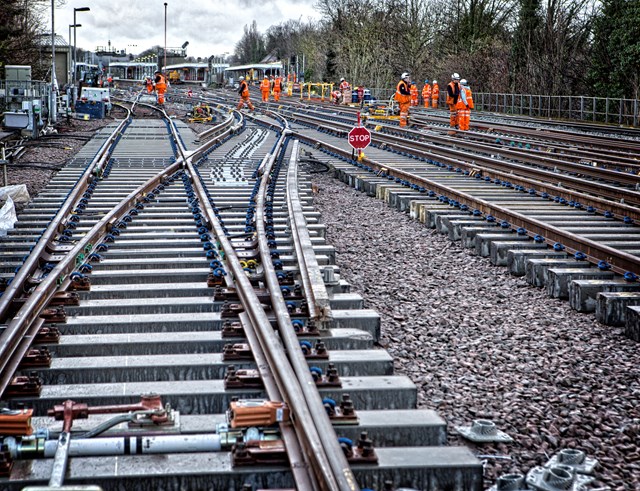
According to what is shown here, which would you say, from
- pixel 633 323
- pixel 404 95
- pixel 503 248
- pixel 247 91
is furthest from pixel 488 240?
pixel 247 91

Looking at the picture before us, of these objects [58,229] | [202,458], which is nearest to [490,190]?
[58,229]

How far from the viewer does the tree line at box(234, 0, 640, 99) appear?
37.7m

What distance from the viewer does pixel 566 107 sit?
3866 cm

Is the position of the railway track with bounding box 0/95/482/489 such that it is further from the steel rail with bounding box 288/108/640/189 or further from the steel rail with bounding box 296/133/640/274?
the steel rail with bounding box 288/108/640/189

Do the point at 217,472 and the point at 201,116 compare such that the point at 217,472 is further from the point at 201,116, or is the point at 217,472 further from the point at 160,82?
the point at 160,82

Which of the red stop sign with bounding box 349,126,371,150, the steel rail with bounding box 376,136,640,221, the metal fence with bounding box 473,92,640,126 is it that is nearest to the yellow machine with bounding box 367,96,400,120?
the metal fence with bounding box 473,92,640,126

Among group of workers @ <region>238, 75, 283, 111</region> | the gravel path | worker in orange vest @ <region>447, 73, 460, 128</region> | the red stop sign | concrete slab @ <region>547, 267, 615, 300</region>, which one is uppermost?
group of workers @ <region>238, 75, 283, 111</region>

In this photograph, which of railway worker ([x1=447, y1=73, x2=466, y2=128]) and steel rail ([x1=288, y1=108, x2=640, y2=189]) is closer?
steel rail ([x1=288, y1=108, x2=640, y2=189])

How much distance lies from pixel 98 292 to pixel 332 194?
7620mm

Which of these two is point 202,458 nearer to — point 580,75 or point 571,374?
point 571,374

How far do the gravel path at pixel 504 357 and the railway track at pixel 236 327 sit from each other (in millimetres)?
331

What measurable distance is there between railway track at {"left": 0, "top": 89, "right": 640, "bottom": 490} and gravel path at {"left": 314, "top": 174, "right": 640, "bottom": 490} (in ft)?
1.09

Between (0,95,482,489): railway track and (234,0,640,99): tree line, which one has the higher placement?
(234,0,640,99): tree line

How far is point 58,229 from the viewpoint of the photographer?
859 cm
